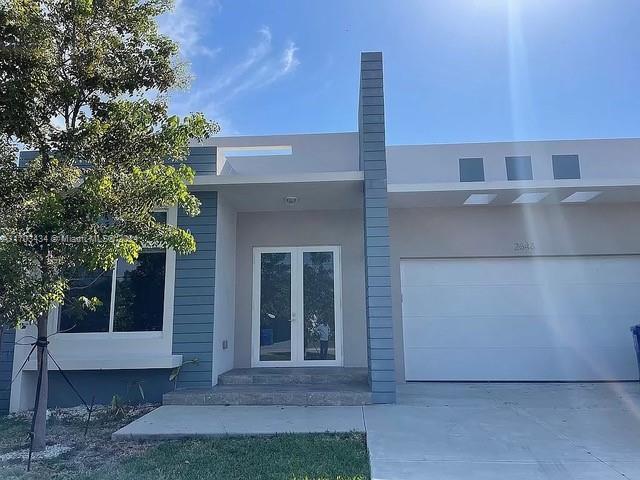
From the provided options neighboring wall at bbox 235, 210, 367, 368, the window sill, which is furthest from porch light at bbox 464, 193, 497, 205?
the window sill

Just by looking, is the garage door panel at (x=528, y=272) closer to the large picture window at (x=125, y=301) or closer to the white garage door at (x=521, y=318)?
the white garage door at (x=521, y=318)

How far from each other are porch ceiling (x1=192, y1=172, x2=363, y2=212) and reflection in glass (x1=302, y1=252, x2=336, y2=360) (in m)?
1.05

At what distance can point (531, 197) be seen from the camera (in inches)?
323

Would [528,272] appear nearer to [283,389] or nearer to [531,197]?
[531,197]

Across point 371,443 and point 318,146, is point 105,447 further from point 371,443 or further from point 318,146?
point 318,146

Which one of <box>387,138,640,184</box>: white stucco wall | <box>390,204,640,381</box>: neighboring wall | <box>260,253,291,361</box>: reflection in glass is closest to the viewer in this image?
<box>260,253,291,361</box>: reflection in glass

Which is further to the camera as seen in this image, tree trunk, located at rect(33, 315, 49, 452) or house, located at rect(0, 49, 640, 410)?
house, located at rect(0, 49, 640, 410)

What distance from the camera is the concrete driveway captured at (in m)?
3.88

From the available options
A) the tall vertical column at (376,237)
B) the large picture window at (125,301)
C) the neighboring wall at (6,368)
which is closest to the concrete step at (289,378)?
the tall vertical column at (376,237)

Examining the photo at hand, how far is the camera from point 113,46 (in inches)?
191

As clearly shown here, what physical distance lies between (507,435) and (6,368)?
706cm

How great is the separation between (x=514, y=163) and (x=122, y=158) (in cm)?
894

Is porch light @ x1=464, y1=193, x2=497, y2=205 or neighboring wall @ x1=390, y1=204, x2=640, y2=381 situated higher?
porch light @ x1=464, y1=193, x2=497, y2=205

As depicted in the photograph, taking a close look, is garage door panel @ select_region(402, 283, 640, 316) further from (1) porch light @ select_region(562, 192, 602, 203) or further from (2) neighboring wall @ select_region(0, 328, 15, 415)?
(2) neighboring wall @ select_region(0, 328, 15, 415)
